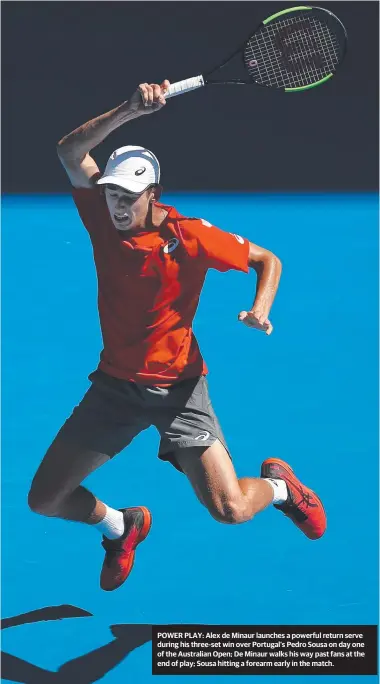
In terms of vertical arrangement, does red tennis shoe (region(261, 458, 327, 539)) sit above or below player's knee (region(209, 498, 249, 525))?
above

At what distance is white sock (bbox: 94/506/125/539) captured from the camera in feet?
21.0

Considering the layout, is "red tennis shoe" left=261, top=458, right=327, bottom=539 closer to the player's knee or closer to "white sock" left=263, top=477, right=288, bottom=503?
"white sock" left=263, top=477, right=288, bottom=503

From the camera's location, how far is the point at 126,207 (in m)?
5.79

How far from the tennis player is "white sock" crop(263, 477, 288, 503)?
0.44m

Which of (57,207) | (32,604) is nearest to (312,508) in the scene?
(32,604)

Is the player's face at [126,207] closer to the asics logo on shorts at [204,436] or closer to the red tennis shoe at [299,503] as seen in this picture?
the asics logo on shorts at [204,436]

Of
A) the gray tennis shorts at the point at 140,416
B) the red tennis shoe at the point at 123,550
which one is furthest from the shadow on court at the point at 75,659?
the gray tennis shorts at the point at 140,416

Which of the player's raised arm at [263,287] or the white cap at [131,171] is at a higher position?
the white cap at [131,171]

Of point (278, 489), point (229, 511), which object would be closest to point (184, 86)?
point (229, 511)

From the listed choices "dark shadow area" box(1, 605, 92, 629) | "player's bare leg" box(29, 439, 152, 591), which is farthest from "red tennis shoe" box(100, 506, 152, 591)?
"dark shadow area" box(1, 605, 92, 629)

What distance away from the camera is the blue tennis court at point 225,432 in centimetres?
619

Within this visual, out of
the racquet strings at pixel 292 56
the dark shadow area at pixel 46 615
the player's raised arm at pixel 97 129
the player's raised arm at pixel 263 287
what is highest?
the racquet strings at pixel 292 56

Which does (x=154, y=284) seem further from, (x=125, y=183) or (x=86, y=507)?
(x=86, y=507)

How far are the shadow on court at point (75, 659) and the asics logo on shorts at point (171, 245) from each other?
1.68 m
